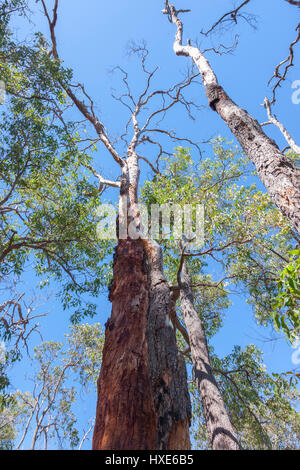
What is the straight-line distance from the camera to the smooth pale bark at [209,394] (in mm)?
3988

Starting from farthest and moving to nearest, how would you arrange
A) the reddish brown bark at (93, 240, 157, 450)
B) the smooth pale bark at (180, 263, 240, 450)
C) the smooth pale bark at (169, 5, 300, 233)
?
the smooth pale bark at (180, 263, 240, 450) → the smooth pale bark at (169, 5, 300, 233) → the reddish brown bark at (93, 240, 157, 450)

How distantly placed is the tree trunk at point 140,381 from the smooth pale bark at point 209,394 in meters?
2.19

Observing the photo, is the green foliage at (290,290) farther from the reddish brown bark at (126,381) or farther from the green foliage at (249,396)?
the green foliage at (249,396)

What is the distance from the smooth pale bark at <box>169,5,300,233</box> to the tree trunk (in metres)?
1.50

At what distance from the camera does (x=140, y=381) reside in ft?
5.65

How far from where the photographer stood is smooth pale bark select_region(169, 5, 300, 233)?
226 centimetres

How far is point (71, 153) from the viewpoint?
6.88m

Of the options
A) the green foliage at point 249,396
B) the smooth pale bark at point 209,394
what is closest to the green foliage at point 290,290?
the smooth pale bark at point 209,394

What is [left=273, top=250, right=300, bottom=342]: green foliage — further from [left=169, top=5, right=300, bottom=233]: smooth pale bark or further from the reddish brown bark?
the reddish brown bark

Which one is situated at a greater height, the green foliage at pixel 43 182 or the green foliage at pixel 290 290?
the green foliage at pixel 43 182

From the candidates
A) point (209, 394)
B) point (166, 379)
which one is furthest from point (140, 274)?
point (209, 394)

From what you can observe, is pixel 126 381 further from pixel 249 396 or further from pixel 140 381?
pixel 249 396

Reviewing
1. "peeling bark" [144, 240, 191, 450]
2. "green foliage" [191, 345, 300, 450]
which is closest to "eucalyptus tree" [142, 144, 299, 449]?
"green foliage" [191, 345, 300, 450]
